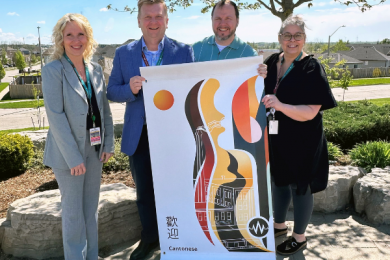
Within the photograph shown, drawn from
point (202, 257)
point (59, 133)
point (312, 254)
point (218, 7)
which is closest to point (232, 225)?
point (202, 257)

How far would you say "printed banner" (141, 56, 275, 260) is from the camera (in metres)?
2.64

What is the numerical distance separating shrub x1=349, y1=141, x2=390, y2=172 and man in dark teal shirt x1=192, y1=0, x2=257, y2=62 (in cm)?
344

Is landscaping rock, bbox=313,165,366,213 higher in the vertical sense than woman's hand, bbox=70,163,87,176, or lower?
lower

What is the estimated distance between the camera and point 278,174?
308cm

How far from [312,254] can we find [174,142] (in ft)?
6.18

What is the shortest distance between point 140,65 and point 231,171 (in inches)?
49.7

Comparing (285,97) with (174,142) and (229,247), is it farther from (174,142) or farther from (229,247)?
(229,247)

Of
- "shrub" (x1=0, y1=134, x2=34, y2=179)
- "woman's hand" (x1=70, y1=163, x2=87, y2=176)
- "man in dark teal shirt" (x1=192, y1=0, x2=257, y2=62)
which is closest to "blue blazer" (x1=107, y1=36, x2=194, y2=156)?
"man in dark teal shirt" (x1=192, y1=0, x2=257, y2=62)

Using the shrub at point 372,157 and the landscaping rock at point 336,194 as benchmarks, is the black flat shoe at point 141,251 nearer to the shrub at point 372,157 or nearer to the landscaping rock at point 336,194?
the landscaping rock at point 336,194

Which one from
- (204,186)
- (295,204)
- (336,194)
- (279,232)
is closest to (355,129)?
(336,194)

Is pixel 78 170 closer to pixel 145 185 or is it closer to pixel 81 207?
pixel 81 207

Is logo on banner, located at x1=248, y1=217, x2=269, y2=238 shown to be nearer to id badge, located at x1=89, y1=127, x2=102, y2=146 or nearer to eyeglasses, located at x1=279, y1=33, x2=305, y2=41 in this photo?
id badge, located at x1=89, y1=127, x2=102, y2=146

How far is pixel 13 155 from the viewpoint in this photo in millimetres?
5633

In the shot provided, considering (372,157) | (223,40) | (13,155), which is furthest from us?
(13,155)
